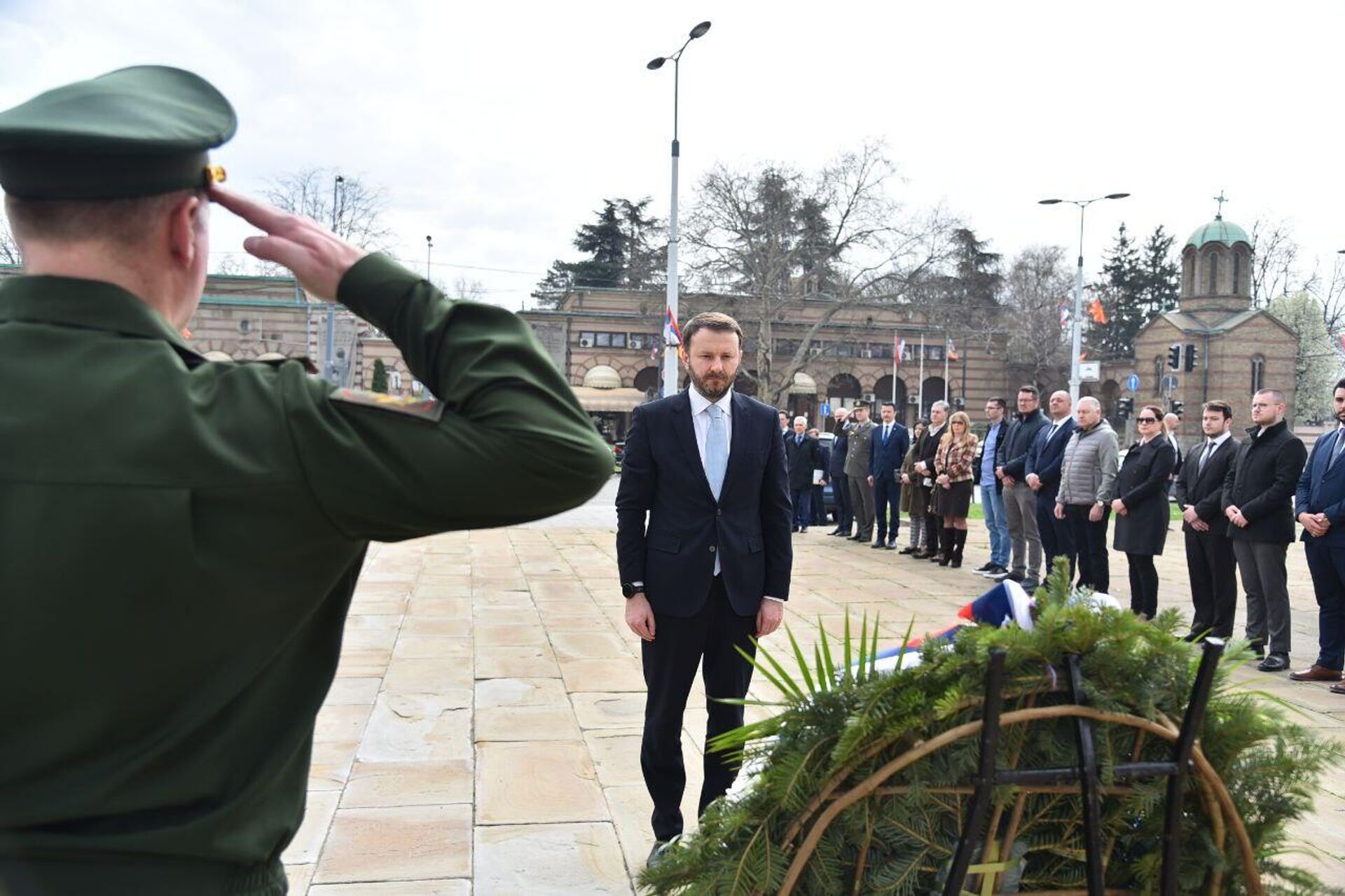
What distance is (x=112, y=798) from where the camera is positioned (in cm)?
125

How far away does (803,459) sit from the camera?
18.0 m

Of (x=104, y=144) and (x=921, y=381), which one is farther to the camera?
(x=921, y=381)

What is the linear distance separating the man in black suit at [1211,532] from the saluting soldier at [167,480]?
8942 millimetres

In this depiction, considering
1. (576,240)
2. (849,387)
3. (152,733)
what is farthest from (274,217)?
(576,240)

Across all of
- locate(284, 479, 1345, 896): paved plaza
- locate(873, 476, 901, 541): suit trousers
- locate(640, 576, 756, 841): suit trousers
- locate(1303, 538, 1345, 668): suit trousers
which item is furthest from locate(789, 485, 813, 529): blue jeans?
locate(640, 576, 756, 841): suit trousers

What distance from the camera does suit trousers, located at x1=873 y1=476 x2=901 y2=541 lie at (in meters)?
15.8

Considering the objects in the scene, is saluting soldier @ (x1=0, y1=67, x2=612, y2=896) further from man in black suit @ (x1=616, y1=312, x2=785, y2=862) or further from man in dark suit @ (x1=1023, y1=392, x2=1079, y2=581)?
man in dark suit @ (x1=1023, y1=392, x2=1079, y2=581)

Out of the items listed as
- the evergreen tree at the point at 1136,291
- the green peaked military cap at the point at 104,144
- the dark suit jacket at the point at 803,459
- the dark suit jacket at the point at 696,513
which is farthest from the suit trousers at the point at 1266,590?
the evergreen tree at the point at 1136,291

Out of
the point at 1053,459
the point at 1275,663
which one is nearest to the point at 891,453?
A: the point at 1053,459

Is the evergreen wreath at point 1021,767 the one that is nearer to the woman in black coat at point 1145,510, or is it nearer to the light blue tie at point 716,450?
the light blue tie at point 716,450

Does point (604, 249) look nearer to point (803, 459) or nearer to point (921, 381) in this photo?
point (921, 381)

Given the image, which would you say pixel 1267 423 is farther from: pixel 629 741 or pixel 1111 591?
A: pixel 629 741

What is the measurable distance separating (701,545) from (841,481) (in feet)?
45.7

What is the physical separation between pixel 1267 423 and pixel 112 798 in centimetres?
921
